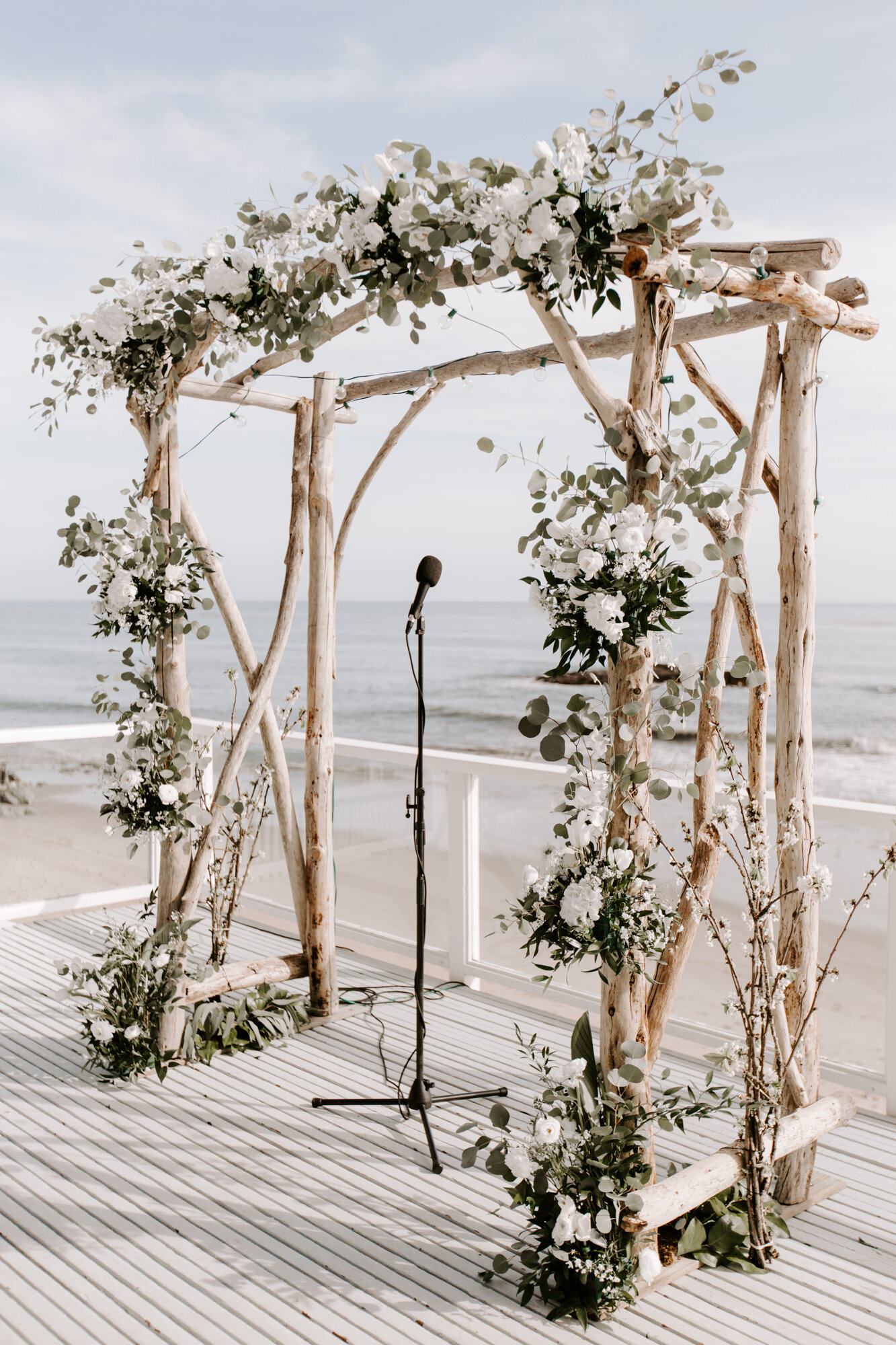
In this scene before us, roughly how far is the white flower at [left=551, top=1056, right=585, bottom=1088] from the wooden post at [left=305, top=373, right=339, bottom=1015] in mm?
1628

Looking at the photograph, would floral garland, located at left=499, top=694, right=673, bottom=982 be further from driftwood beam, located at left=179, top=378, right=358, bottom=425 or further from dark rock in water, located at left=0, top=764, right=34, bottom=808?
dark rock in water, located at left=0, top=764, right=34, bottom=808

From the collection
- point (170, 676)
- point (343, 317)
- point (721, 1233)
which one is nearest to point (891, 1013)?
point (721, 1233)

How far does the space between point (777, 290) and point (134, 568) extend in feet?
6.16

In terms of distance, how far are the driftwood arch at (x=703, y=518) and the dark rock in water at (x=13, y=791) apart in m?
16.0

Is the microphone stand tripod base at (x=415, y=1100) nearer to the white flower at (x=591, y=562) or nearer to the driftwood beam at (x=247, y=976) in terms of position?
the driftwood beam at (x=247, y=976)

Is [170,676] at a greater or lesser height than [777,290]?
lesser

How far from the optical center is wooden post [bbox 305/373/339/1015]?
143 inches

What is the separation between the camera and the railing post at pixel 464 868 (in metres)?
3.99

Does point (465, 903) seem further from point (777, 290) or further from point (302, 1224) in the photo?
point (777, 290)

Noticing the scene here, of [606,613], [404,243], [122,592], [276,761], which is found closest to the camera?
[606,613]

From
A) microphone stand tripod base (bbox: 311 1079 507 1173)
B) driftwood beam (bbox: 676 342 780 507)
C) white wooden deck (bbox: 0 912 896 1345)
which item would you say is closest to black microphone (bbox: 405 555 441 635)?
driftwood beam (bbox: 676 342 780 507)

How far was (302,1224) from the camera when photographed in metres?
2.43

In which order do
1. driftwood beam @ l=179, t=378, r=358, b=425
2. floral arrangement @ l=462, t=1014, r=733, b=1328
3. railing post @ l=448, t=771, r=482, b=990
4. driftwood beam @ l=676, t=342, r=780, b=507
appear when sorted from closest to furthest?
floral arrangement @ l=462, t=1014, r=733, b=1328
driftwood beam @ l=676, t=342, r=780, b=507
driftwood beam @ l=179, t=378, r=358, b=425
railing post @ l=448, t=771, r=482, b=990

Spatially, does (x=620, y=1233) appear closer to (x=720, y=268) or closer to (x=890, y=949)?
(x=890, y=949)
